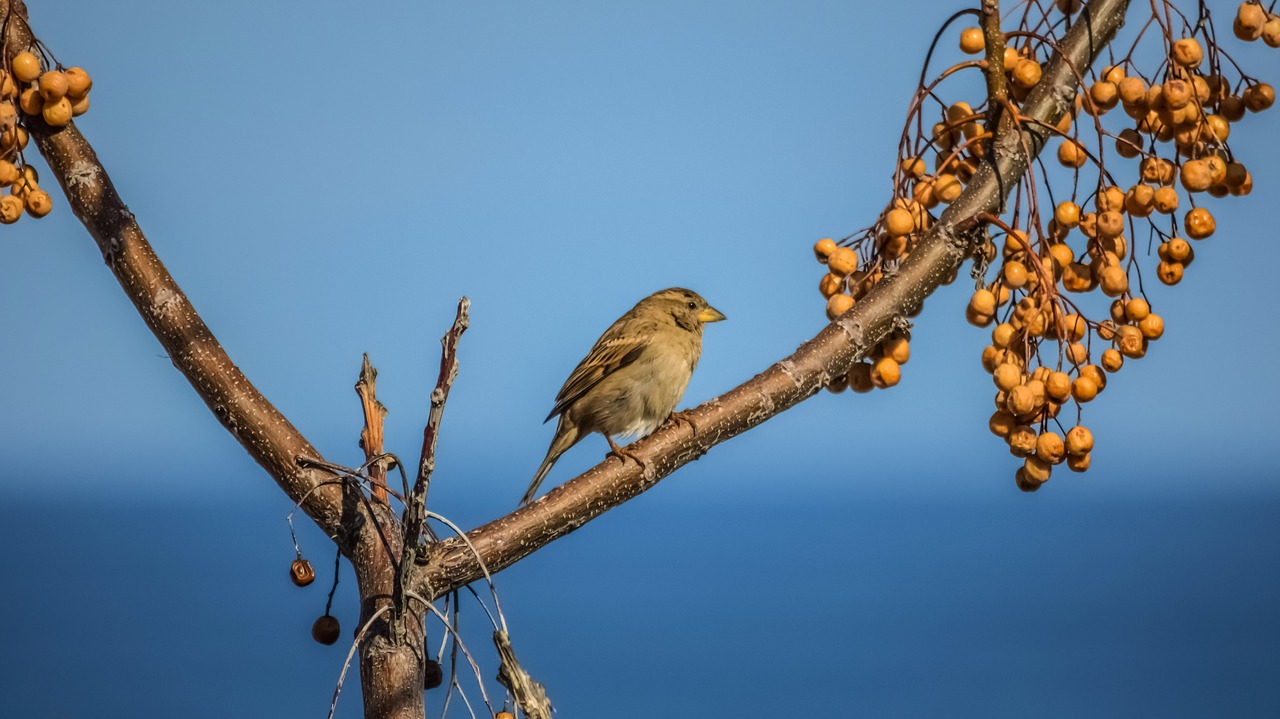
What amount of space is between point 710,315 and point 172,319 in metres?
3.69

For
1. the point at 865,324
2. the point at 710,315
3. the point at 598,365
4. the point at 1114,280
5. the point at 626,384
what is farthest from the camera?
the point at 710,315

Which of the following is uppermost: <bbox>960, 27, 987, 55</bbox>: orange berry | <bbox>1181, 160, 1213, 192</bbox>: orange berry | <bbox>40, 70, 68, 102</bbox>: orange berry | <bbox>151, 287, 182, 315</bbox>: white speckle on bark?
<bbox>960, 27, 987, 55</bbox>: orange berry

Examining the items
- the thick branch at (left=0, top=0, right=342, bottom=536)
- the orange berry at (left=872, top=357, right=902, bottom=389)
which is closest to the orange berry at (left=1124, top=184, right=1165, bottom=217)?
the orange berry at (left=872, top=357, right=902, bottom=389)

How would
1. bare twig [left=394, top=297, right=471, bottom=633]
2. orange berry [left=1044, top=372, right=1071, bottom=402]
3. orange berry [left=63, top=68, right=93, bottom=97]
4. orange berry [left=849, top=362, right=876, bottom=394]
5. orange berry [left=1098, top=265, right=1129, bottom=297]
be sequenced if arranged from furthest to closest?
orange berry [left=849, top=362, right=876, bottom=394]
orange berry [left=63, top=68, right=93, bottom=97]
orange berry [left=1098, top=265, right=1129, bottom=297]
orange berry [left=1044, top=372, right=1071, bottom=402]
bare twig [left=394, top=297, right=471, bottom=633]

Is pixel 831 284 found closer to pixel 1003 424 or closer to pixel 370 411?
pixel 1003 424

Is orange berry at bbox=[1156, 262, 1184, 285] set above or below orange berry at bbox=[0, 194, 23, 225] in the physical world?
below

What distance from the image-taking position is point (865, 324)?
9.36 ft

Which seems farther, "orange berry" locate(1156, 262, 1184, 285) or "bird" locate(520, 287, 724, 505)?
"bird" locate(520, 287, 724, 505)

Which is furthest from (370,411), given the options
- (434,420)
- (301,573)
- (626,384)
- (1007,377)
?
(626,384)

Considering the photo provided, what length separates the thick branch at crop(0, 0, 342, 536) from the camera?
268 centimetres

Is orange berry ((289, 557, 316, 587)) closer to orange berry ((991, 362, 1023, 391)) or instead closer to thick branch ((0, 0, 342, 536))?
thick branch ((0, 0, 342, 536))

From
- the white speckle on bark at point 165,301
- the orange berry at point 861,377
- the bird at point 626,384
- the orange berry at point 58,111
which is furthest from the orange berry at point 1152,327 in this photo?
the bird at point 626,384

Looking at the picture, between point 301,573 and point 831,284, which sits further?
point 831,284

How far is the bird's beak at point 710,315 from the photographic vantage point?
6207mm
